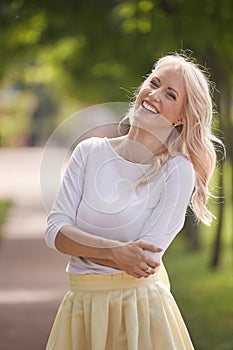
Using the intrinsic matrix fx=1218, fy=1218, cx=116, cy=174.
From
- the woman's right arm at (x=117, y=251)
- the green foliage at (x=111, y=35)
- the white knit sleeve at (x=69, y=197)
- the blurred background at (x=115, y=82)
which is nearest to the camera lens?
the woman's right arm at (x=117, y=251)

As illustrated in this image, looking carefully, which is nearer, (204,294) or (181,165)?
(181,165)

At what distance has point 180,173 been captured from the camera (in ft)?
13.8

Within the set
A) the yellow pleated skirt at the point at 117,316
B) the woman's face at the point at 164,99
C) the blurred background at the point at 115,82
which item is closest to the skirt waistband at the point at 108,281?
the yellow pleated skirt at the point at 117,316

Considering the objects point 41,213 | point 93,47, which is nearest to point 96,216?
point 93,47

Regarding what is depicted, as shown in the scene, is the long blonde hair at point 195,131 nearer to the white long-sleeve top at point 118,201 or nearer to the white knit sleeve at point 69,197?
the white long-sleeve top at point 118,201

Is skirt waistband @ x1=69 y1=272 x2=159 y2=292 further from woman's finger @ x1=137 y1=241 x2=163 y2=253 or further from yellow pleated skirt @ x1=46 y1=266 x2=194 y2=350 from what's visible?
woman's finger @ x1=137 y1=241 x2=163 y2=253

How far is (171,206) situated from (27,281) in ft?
31.9

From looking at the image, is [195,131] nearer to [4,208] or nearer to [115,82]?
[115,82]

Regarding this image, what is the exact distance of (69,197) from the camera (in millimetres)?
4188

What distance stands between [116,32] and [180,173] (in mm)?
11466

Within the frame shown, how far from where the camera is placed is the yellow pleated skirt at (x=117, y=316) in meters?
4.20

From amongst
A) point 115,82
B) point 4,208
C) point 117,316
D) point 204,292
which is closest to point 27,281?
point 204,292

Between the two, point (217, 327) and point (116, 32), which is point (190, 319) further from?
point (116, 32)

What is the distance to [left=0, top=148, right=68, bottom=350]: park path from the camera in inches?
385
